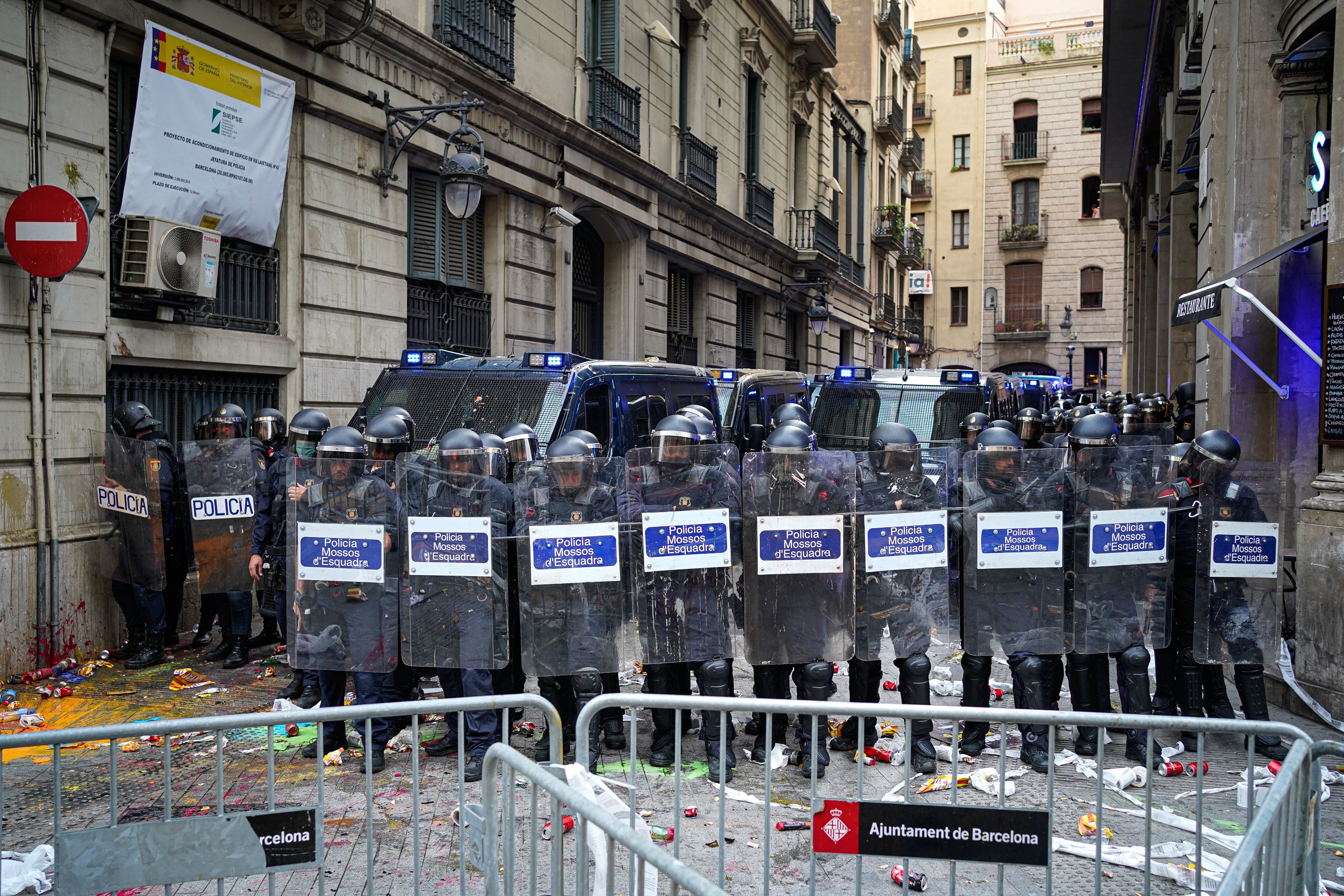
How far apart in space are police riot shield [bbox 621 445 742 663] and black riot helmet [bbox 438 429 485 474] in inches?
31.8

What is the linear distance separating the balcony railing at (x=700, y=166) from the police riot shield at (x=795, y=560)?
1549cm

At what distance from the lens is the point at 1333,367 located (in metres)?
7.43

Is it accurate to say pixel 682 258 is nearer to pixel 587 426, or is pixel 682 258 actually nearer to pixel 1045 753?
pixel 587 426

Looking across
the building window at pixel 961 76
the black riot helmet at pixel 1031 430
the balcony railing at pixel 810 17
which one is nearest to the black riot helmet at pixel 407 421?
the black riot helmet at pixel 1031 430

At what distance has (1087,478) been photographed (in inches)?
254

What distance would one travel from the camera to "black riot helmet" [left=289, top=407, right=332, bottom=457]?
7422mm

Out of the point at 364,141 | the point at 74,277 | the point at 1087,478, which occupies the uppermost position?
the point at 364,141

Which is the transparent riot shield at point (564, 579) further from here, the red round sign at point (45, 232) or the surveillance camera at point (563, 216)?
the surveillance camera at point (563, 216)

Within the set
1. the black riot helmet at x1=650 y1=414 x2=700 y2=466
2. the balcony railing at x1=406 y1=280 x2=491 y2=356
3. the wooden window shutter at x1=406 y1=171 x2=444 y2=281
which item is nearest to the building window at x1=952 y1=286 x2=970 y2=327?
the balcony railing at x1=406 y1=280 x2=491 y2=356

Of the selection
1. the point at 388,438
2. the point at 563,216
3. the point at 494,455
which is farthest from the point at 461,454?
the point at 563,216

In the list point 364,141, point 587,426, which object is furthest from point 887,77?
point 587,426

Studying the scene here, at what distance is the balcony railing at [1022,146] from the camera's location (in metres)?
50.5

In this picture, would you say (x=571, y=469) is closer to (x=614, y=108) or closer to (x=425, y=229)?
(x=425, y=229)

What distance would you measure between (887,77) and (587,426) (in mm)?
36170
